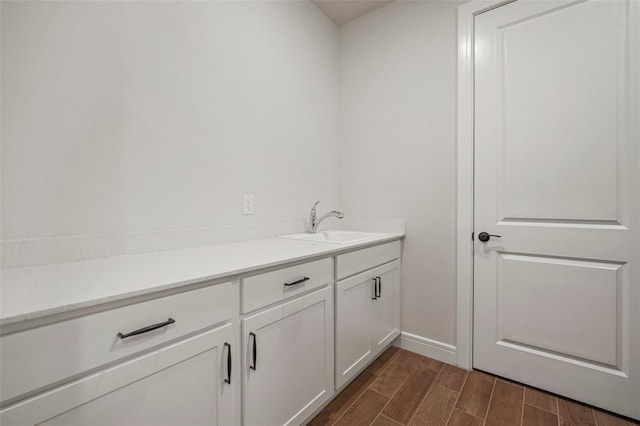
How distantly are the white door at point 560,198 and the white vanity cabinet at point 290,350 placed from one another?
108cm

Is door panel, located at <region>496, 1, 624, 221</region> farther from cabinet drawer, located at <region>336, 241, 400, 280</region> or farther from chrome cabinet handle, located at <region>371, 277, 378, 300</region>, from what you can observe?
chrome cabinet handle, located at <region>371, 277, 378, 300</region>

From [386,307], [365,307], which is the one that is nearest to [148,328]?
[365,307]

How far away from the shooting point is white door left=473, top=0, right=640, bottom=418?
1.39m

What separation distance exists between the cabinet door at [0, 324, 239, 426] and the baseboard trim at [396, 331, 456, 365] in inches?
57.3

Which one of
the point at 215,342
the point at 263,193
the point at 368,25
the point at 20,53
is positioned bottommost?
the point at 215,342

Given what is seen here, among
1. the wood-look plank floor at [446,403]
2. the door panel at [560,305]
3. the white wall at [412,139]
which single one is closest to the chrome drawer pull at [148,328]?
the wood-look plank floor at [446,403]

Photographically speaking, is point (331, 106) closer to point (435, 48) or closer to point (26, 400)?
point (435, 48)

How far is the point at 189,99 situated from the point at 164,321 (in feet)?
3.62

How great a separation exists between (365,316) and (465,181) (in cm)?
108

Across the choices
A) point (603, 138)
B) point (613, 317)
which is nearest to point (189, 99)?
point (603, 138)

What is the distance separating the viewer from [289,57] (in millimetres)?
1975

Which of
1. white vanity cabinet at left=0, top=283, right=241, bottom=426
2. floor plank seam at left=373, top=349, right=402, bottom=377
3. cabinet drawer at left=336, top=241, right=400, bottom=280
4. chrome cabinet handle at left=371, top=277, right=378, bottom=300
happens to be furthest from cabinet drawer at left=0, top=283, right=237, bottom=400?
floor plank seam at left=373, top=349, right=402, bottom=377

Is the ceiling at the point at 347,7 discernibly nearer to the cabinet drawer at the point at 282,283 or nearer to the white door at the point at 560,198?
the white door at the point at 560,198

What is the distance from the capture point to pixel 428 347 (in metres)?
1.97
